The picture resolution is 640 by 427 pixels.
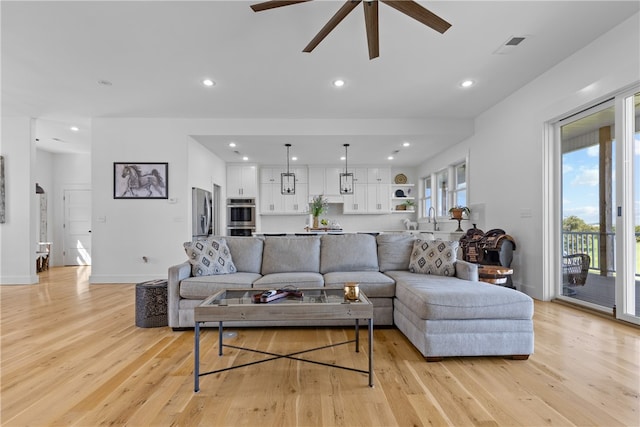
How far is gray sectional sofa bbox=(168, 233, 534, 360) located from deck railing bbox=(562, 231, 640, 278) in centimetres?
153

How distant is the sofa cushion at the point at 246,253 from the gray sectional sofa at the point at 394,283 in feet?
0.03

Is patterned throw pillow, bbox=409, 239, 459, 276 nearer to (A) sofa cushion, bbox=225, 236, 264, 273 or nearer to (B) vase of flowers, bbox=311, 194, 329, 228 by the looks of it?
(A) sofa cushion, bbox=225, 236, 264, 273

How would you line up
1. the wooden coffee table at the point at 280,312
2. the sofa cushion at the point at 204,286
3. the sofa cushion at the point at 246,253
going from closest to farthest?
the wooden coffee table at the point at 280,312 → the sofa cushion at the point at 204,286 → the sofa cushion at the point at 246,253

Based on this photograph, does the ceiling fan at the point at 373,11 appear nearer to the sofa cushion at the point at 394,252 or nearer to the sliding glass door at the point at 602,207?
the sofa cushion at the point at 394,252

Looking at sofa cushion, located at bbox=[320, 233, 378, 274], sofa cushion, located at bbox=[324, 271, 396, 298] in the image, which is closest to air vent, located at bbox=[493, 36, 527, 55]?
sofa cushion, located at bbox=[320, 233, 378, 274]

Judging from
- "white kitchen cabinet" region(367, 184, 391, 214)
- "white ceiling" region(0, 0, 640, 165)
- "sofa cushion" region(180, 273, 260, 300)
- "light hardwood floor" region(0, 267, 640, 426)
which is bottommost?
"light hardwood floor" region(0, 267, 640, 426)

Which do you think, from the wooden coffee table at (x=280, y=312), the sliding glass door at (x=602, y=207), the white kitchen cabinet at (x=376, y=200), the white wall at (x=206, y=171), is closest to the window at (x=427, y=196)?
the white kitchen cabinet at (x=376, y=200)

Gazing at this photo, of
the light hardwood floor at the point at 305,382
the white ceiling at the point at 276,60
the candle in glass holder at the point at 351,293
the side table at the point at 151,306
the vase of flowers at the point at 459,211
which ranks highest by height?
the white ceiling at the point at 276,60

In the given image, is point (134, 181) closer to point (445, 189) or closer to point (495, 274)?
point (495, 274)

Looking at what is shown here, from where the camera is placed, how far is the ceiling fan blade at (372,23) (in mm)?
2270

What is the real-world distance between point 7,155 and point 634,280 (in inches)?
334

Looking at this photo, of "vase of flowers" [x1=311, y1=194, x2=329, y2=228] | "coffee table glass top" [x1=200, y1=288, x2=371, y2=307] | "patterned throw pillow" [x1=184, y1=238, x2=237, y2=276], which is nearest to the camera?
"coffee table glass top" [x1=200, y1=288, x2=371, y2=307]

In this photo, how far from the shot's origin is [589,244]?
11.8ft

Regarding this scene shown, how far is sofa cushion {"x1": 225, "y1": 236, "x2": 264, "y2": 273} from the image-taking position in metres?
3.52
